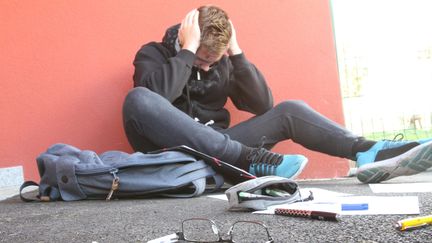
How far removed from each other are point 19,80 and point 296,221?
1.43 m

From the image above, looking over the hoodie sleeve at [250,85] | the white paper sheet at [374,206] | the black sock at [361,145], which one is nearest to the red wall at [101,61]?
the hoodie sleeve at [250,85]

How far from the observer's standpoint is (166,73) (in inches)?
58.0

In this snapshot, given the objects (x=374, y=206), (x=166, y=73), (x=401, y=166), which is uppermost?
(x=166, y=73)

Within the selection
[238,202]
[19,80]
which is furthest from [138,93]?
[19,80]

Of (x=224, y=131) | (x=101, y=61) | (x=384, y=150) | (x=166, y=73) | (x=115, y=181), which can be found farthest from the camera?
(x=101, y=61)

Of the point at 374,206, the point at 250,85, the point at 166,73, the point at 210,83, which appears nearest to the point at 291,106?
the point at 250,85

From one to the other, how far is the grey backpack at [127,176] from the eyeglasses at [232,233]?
49cm

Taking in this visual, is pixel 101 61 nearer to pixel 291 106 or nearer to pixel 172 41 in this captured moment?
pixel 172 41

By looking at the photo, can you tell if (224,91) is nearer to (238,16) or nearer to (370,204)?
(238,16)

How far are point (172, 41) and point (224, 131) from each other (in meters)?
0.37

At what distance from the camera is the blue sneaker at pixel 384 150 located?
128 centimetres

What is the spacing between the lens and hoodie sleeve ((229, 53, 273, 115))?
1673 millimetres

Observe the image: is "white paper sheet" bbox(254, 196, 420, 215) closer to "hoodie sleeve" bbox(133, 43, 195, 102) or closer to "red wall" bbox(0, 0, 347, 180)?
"hoodie sleeve" bbox(133, 43, 195, 102)

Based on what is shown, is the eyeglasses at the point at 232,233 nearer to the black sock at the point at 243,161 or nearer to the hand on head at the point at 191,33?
the black sock at the point at 243,161
